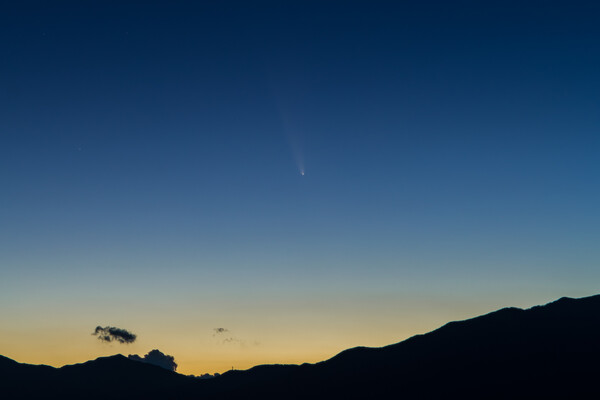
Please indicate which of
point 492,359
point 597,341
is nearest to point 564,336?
point 597,341

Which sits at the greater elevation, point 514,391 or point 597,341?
point 597,341

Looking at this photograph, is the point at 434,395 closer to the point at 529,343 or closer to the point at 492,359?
the point at 492,359

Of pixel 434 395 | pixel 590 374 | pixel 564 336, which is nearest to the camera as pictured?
pixel 590 374

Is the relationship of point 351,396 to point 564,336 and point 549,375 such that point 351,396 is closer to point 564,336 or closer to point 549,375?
point 549,375

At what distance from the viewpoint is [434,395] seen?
17575cm

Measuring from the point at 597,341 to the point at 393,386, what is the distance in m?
76.9

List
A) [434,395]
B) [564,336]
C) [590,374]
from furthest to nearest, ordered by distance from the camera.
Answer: [564,336] < [434,395] < [590,374]

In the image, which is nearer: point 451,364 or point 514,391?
point 514,391

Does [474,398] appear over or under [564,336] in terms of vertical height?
under

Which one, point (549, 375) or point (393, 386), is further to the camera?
point (393, 386)

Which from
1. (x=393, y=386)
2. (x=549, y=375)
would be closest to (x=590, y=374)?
(x=549, y=375)

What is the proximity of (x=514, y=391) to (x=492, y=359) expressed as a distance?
29963mm

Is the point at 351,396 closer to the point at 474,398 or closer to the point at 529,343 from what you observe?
the point at 474,398

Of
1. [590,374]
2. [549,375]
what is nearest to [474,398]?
[549,375]
